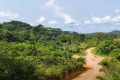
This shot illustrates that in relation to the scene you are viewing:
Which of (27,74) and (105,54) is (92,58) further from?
(27,74)

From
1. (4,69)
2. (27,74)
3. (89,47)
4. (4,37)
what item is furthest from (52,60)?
(89,47)

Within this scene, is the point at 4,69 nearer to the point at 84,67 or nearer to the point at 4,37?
the point at 84,67

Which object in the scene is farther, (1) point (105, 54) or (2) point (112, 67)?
(1) point (105, 54)

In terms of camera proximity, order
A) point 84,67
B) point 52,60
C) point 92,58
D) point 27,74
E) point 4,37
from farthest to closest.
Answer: point 92,58, point 4,37, point 84,67, point 52,60, point 27,74

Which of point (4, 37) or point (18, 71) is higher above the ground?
point (4, 37)

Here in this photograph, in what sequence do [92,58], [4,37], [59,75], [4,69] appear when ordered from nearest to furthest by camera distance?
[4,69] → [59,75] → [4,37] → [92,58]

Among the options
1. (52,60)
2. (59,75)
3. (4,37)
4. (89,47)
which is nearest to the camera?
(59,75)

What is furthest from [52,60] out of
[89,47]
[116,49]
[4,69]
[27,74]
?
[89,47]

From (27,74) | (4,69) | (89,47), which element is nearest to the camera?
(4,69)

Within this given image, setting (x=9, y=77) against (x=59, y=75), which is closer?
(x=9, y=77)
